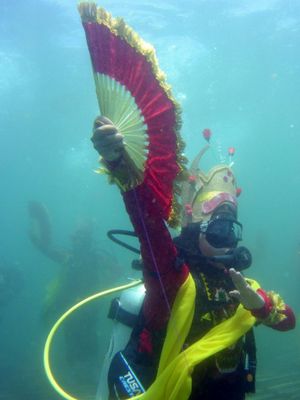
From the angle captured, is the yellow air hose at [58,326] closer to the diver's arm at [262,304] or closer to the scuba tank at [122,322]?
the scuba tank at [122,322]

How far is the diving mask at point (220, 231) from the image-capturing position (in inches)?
133

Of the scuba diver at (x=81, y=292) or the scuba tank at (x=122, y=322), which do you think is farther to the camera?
the scuba diver at (x=81, y=292)

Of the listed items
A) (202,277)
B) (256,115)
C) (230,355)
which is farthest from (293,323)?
(256,115)

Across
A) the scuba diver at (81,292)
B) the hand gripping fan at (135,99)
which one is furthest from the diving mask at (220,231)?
the scuba diver at (81,292)

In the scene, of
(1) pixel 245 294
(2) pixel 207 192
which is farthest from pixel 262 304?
(2) pixel 207 192

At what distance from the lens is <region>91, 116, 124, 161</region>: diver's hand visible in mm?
2027

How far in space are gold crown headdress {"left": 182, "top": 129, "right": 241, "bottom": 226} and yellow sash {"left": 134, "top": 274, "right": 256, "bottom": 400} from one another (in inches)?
42.4

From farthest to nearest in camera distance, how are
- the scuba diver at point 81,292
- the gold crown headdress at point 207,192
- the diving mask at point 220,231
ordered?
the scuba diver at point 81,292
the gold crown headdress at point 207,192
the diving mask at point 220,231

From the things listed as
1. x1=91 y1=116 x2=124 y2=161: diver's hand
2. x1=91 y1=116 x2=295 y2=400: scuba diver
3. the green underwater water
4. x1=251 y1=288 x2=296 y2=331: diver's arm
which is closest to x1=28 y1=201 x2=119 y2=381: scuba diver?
the green underwater water

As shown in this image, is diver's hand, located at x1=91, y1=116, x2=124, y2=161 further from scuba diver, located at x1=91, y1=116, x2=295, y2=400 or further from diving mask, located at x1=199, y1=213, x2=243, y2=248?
diving mask, located at x1=199, y1=213, x2=243, y2=248

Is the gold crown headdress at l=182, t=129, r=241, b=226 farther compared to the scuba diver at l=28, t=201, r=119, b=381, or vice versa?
→ the scuba diver at l=28, t=201, r=119, b=381

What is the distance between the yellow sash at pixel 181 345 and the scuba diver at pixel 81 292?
42.6 ft

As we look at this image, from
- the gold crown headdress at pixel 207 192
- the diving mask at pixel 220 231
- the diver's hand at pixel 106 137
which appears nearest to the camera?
the diver's hand at pixel 106 137

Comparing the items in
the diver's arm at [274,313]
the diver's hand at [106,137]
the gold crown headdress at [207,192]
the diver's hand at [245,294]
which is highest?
the gold crown headdress at [207,192]
